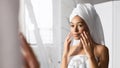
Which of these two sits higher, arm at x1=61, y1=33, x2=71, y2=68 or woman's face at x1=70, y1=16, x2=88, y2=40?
woman's face at x1=70, y1=16, x2=88, y2=40

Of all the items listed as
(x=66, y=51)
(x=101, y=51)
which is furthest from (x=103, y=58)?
(x=66, y=51)

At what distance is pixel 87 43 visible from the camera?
3.71 feet

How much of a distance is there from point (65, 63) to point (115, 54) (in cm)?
38

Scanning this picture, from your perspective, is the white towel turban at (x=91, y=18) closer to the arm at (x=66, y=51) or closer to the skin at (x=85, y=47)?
the skin at (x=85, y=47)

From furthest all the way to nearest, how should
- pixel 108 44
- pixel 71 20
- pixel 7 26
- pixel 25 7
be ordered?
pixel 108 44 → pixel 71 20 → pixel 25 7 → pixel 7 26

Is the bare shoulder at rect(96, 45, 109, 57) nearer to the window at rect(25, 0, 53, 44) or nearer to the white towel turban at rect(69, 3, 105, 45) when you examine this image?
the white towel turban at rect(69, 3, 105, 45)

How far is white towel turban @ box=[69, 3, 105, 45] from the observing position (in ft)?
3.61

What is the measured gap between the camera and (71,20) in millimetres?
1166

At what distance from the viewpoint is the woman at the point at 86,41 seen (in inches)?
43.7

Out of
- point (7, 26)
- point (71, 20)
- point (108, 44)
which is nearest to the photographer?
point (7, 26)

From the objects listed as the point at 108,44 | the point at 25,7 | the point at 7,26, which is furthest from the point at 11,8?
the point at 108,44

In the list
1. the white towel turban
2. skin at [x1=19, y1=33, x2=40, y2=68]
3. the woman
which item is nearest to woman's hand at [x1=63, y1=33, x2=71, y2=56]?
the woman

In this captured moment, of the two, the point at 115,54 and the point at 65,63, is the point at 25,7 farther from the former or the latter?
the point at 115,54

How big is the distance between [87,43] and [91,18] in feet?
0.46
